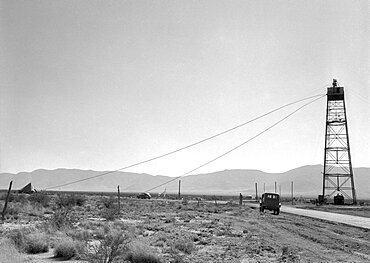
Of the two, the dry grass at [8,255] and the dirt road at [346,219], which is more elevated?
the dry grass at [8,255]

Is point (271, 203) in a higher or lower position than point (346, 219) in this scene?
higher

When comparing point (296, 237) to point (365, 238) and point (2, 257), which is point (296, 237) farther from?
point (2, 257)

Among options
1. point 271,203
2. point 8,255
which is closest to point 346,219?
point 271,203

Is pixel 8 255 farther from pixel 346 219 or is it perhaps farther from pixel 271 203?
pixel 271 203

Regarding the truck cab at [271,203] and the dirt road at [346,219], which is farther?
the truck cab at [271,203]

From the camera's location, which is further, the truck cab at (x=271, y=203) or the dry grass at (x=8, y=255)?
the truck cab at (x=271, y=203)

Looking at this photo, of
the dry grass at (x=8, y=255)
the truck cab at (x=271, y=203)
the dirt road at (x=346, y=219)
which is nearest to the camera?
the dry grass at (x=8, y=255)

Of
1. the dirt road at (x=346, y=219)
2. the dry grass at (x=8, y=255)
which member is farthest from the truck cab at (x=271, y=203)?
the dry grass at (x=8, y=255)

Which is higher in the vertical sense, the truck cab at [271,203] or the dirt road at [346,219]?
the truck cab at [271,203]

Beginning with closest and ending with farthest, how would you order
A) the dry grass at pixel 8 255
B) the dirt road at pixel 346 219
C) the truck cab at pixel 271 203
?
the dry grass at pixel 8 255 → the dirt road at pixel 346 219 → the truck cab at pixel 271 203

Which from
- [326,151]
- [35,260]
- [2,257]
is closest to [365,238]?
[35,260]

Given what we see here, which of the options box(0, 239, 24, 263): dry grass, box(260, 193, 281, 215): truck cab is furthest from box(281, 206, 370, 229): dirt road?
box(0, 239, 24, 263): dry grass

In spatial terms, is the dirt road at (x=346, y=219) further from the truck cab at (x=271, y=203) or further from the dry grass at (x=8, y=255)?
the dry grass at (x=8, y=255)

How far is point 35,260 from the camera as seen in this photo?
12812 mm
